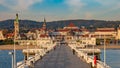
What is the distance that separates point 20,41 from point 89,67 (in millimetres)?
152262

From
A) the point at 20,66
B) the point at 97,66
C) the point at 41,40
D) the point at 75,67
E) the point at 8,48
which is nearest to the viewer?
the point at 20,66

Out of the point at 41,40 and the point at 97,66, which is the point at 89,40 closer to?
the point at 41,40

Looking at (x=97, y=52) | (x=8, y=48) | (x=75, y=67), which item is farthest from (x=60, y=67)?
(x=8, y=48)

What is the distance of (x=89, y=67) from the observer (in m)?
35.5

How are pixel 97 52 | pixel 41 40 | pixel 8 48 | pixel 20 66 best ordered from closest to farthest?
pixel 20 66, pixel 97 52, pixel 8 48, pixel 41 40

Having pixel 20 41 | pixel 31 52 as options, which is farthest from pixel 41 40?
pixel 31 52

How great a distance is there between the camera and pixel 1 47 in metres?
172

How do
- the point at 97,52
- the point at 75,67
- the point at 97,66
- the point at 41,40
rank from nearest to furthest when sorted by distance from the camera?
1. the point at 97,66
2. the point at 75,67
3. the point at 97,52
4. the point at 41,40

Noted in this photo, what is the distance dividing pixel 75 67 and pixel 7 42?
150m

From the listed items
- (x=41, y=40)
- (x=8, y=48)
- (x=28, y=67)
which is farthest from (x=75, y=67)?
(x=41, y=40)

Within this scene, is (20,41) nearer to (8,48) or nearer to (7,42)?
(7,42)

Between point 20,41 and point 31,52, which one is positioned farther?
point 20,41

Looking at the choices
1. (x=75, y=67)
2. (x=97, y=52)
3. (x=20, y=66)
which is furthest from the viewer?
(x=97, y=52)

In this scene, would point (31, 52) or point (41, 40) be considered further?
point (41, 40)
